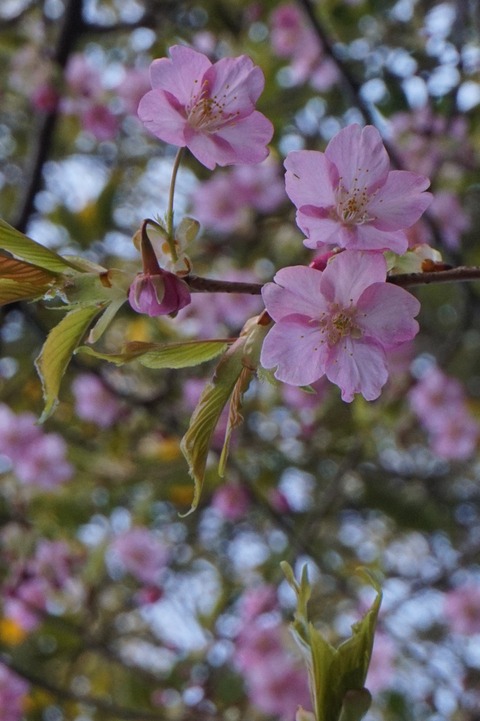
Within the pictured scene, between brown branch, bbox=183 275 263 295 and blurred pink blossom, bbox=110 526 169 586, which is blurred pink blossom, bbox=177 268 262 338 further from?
brown branch, bbox=183 275 263 295

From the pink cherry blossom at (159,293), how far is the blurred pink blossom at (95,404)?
5.31ft

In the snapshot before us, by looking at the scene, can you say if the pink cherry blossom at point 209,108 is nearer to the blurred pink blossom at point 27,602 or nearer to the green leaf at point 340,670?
the green leaf at point 340,670

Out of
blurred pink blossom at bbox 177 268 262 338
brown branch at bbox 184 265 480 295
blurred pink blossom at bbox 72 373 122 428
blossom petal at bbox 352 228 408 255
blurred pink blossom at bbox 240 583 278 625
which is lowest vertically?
blurred pink blossom at bbox 240 583 278 625

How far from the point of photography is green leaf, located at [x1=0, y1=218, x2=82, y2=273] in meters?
0.57

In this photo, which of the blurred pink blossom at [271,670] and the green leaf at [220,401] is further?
the blurred pink blossom at [271,670]

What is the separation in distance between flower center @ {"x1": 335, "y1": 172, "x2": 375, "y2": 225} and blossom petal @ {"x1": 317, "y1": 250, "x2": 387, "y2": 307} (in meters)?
0.03

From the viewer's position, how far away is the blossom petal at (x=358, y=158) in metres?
0.60

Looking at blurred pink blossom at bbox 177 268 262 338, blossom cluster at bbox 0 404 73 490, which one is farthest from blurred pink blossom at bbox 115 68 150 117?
blossom cluster at bbox 0 404 73 490

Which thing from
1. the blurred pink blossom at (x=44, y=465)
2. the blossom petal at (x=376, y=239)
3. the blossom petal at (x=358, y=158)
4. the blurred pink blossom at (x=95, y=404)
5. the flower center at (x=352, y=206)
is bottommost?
the blurred pink blossom at (x=44, y=465)

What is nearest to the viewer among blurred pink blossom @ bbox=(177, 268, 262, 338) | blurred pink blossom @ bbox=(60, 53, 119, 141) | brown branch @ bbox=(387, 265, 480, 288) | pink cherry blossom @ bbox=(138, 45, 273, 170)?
brown branch @ bbox=(387, 265, 480, 288)

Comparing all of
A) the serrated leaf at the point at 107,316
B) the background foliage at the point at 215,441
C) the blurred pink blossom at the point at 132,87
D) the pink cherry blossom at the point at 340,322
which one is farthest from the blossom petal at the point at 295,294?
the blurred pink blossom at the point at 132,87

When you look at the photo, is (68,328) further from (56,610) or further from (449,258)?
(56,610)

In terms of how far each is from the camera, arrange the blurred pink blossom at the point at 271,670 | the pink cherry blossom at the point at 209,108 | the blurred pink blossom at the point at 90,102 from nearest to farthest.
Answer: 1. the pink cherry blossom at the point at 209,108
2. the blurred pink blossom at the point at 271,670
3. the blurred pink blossom at the point at 90,102

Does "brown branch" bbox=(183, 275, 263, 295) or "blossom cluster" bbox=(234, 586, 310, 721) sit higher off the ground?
"brown branch" bbox=(183, 275, 263, 295)
